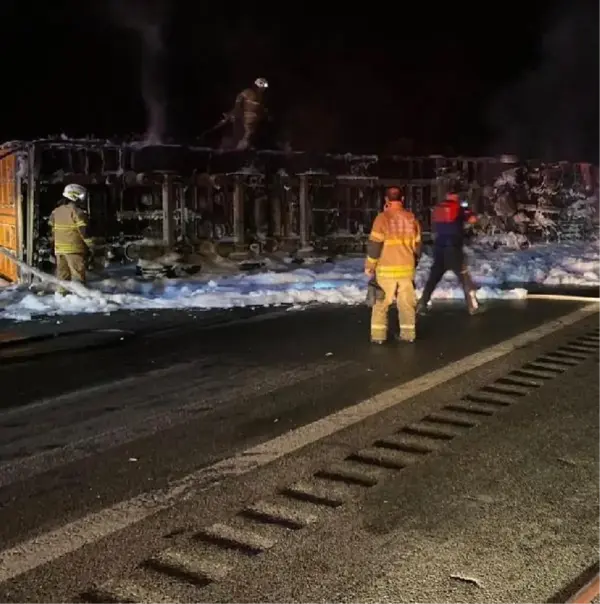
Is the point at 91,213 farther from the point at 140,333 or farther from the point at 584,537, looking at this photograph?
the point at 584,537

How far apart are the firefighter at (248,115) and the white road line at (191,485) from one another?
36.9 ft

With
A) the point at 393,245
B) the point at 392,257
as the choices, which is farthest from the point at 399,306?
the point at 393,245

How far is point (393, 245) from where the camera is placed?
8234 millimetres

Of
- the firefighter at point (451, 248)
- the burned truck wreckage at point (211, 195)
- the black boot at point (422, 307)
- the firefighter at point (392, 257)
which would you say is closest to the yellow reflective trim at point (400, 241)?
the firefighter at point (392, 257)

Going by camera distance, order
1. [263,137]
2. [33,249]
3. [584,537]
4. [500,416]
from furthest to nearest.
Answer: [263,137]
[33,249]
[500,416]
[584,537]

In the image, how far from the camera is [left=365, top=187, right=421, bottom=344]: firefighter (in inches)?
323

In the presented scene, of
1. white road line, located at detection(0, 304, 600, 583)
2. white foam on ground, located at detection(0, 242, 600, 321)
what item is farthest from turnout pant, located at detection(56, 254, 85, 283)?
white road line, located at detection(0, 304, 600, 583)

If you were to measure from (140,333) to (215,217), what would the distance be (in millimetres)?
7858

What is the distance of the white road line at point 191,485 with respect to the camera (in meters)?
3.55

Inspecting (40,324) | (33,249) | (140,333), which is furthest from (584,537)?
(33,249)

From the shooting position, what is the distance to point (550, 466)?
15.3 ft

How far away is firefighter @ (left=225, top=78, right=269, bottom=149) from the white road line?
11.2m

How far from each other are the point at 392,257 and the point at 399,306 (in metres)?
0.53

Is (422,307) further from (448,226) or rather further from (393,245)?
(393,245)
